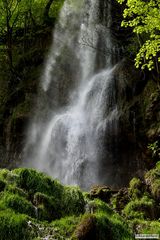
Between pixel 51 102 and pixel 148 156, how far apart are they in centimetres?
840

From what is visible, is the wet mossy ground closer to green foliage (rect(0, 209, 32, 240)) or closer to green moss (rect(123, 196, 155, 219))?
green foliage (rect(0, 209, 32, 240))

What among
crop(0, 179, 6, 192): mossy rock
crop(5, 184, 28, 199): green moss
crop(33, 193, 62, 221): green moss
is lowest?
crop(33, 193, 62, 221): green moss

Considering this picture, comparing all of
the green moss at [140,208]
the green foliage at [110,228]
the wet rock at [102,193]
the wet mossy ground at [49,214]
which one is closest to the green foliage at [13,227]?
the wet mossy ground at [49,214]

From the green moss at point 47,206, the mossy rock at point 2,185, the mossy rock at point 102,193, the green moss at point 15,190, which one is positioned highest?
the mossy rock at point 102,193

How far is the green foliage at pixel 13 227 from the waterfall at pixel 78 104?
9686 millimetres

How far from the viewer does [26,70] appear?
79.6ft

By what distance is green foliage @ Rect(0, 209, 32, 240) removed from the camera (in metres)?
5.80

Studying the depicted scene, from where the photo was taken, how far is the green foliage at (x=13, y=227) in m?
5.80

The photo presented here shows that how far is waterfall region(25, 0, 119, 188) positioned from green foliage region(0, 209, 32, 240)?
969 cm

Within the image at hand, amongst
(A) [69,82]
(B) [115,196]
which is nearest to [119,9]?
(A) [69,82]

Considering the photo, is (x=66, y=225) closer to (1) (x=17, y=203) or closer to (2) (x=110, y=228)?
(2) (x=110, y=228)

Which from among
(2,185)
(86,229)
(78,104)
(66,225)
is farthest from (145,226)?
(78,104)

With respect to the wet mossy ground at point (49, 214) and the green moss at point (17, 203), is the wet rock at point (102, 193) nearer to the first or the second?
the wet mossy ground at point (49, 214)

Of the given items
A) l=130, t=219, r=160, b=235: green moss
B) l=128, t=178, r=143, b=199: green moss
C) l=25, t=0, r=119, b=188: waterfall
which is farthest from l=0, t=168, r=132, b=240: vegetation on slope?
l=25, t=0, r=119, b=188: waterfall
